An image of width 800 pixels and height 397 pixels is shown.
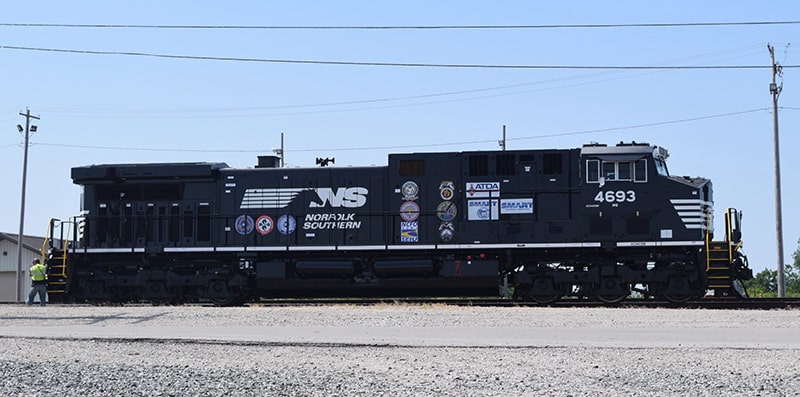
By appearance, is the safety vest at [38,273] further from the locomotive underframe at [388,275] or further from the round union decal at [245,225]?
the round union decal at [245,225]

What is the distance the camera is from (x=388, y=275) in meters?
20.9

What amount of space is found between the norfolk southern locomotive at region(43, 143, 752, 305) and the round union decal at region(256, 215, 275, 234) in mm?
48

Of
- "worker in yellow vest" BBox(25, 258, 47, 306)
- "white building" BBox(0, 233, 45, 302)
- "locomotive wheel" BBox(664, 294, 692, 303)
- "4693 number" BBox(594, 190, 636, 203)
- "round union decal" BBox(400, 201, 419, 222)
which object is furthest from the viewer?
"white building" BBox(0, 233, 45, 302)

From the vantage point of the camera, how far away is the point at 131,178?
2222 cm

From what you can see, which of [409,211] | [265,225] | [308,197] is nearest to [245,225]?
[265,225]

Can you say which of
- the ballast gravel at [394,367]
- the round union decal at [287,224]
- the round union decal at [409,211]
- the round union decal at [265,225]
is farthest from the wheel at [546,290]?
the round union decal at [265,225]

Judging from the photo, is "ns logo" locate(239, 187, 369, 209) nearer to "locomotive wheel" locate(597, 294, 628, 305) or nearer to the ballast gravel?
"locomotive wheel" locate(597, 294, 628, 305)

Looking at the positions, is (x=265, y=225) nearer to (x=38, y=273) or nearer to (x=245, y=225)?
(x=245, y=225)

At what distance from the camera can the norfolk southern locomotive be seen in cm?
1992

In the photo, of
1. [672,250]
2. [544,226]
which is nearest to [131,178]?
[544,226]

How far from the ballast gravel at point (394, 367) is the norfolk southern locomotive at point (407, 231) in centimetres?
447

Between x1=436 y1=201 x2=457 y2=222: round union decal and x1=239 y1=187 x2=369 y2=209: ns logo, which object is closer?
x1=436 y1=201 x2=457 y2=222: round union decal

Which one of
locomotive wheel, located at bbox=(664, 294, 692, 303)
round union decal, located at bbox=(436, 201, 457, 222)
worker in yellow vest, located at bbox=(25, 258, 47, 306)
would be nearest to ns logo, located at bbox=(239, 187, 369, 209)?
round union decal, located at bbox=(436, 201, 457, 222)

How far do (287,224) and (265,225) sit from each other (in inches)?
21.8
